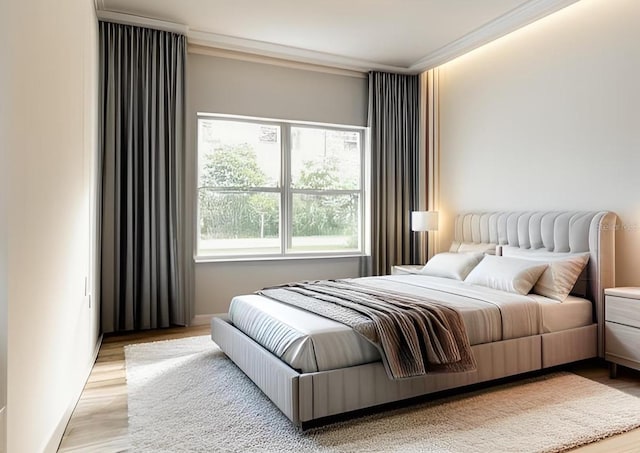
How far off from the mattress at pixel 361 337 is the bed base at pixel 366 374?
5 centimetres

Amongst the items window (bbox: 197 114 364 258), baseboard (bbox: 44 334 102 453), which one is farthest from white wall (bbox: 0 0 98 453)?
window (bbox: 197 114 364 258)

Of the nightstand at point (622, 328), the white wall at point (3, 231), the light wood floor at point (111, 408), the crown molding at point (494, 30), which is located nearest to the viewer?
the white wall at point (3, 231)

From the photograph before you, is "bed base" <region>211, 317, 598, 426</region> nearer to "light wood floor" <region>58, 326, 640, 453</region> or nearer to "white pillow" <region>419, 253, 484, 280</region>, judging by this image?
"light wood floor" <region>58, 326, 640, 453</region>

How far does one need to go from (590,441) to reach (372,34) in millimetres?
3817

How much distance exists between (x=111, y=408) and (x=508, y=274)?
2.84m

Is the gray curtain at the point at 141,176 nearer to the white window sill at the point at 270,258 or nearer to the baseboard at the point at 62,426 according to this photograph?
the white window sill at the point at 270,258

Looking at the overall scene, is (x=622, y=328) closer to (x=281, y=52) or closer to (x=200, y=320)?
(x=200, y=320)

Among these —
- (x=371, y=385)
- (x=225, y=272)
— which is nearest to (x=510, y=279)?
(x=371, y=385)

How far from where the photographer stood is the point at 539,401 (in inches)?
102

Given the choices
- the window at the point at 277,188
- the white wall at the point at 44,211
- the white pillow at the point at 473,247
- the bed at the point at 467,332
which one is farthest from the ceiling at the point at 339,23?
the white pillow at the point at 473,247

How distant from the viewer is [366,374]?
232 cm

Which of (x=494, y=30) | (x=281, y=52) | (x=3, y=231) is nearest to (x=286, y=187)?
(x=281, y=52)

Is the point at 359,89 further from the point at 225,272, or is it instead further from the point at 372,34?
the point at 225,272

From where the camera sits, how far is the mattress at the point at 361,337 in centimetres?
229
